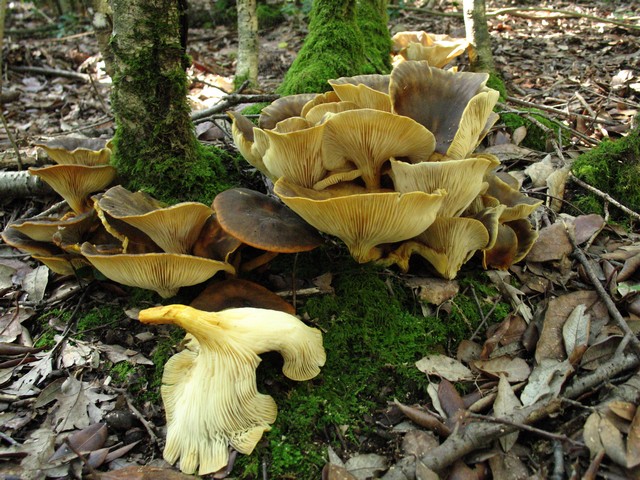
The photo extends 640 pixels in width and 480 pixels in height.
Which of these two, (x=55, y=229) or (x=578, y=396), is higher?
(x=55, y=229)

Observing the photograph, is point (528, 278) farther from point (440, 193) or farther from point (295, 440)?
point (295, 440)

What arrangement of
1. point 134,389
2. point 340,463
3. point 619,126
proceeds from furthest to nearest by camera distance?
point 619,126, point 134,389, point 340,463

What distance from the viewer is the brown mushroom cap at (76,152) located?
340 centimetres

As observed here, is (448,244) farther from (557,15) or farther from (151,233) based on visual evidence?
(557,15)

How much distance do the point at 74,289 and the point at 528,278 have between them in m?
3.43

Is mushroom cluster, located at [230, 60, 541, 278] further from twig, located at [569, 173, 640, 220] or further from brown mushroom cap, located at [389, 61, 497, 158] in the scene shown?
twig, located at [569, 173, 640, 220]

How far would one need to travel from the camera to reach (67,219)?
305 cm

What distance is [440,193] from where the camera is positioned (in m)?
2.44

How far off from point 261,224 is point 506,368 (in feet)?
5.63

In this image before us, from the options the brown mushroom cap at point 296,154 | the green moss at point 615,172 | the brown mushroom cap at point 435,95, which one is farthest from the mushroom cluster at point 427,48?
the brown mushroom cap at point 296,154

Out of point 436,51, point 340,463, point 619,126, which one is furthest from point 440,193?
point 436,51

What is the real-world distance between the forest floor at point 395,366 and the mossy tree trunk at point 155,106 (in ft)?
1.90

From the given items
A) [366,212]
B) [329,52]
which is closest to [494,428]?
[366,212]

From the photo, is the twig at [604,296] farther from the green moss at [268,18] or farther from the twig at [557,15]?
the green moss at [268,18]
